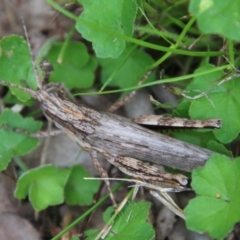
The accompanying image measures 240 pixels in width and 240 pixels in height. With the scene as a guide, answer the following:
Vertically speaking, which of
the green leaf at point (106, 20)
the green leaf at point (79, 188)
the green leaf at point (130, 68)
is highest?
the green leaf at point (106, 20)

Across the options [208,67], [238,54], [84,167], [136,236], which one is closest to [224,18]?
[208,67]

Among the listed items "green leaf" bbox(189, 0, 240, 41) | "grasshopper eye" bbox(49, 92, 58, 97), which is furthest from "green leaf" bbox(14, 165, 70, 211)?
"green leaf" bbox(189, 0, 240, 41)

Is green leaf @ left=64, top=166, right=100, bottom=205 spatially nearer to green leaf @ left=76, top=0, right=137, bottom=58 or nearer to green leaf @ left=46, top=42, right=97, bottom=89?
green leaf @ left=46, top=42, right=97, bottom=89

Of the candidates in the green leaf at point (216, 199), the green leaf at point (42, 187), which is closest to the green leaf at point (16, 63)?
the green leaf at point (42, 187)

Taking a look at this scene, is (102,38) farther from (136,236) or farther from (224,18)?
(136,236)

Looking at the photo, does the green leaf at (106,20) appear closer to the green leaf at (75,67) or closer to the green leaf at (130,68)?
the green leaf at (130,68)

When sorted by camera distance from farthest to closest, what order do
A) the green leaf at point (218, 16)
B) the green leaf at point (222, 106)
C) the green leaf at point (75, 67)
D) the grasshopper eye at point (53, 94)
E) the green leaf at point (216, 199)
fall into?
the green leaf at point (75, 67) < the grasshopper eye at point (53, 94) < the green leaf at point (222, 106) < the green leaf at point (216, 199) < the green leaf at point (218, 16)

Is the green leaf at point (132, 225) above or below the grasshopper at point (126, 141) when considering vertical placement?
below
